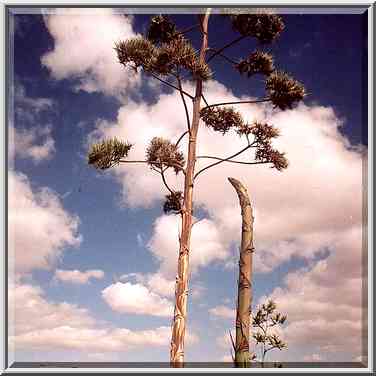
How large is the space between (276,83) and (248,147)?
96 centimetres

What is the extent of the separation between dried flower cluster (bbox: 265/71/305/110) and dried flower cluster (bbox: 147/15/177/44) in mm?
1438

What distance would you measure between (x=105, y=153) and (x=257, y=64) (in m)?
2.47

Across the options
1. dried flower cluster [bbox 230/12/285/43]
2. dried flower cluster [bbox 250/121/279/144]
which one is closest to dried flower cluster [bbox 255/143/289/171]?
dried flower cluster [bbox 250/121/279/144]

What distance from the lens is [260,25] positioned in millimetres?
6914

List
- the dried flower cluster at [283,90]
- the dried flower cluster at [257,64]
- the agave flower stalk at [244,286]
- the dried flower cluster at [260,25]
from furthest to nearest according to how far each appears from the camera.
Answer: the dried flower cluster at [257,64] → the dried flower cluster at [283,90] → the dried flower cluster at [260,25] → the agave flower stalk at [244,286]

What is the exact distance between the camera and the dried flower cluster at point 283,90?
22.9 feet

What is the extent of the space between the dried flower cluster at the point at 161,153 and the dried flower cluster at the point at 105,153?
0.38 meters

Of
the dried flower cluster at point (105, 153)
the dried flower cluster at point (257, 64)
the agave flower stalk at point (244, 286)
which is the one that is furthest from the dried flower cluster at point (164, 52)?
the agave flower stalk at point (244, 286)

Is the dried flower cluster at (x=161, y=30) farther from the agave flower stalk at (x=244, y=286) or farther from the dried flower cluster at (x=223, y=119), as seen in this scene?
the agave flower stalk at (x=244, y=286)

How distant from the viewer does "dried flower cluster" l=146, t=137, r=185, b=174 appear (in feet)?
23.0

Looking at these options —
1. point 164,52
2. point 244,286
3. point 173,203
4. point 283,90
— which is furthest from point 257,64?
point 244,286

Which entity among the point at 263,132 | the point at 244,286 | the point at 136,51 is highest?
the point at 136,51

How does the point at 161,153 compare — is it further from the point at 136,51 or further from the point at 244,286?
the point at 244,286

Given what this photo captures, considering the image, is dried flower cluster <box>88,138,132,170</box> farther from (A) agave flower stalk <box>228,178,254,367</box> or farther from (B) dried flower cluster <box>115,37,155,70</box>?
(A) agave flower stalk <box>228,178,254,367</box>
